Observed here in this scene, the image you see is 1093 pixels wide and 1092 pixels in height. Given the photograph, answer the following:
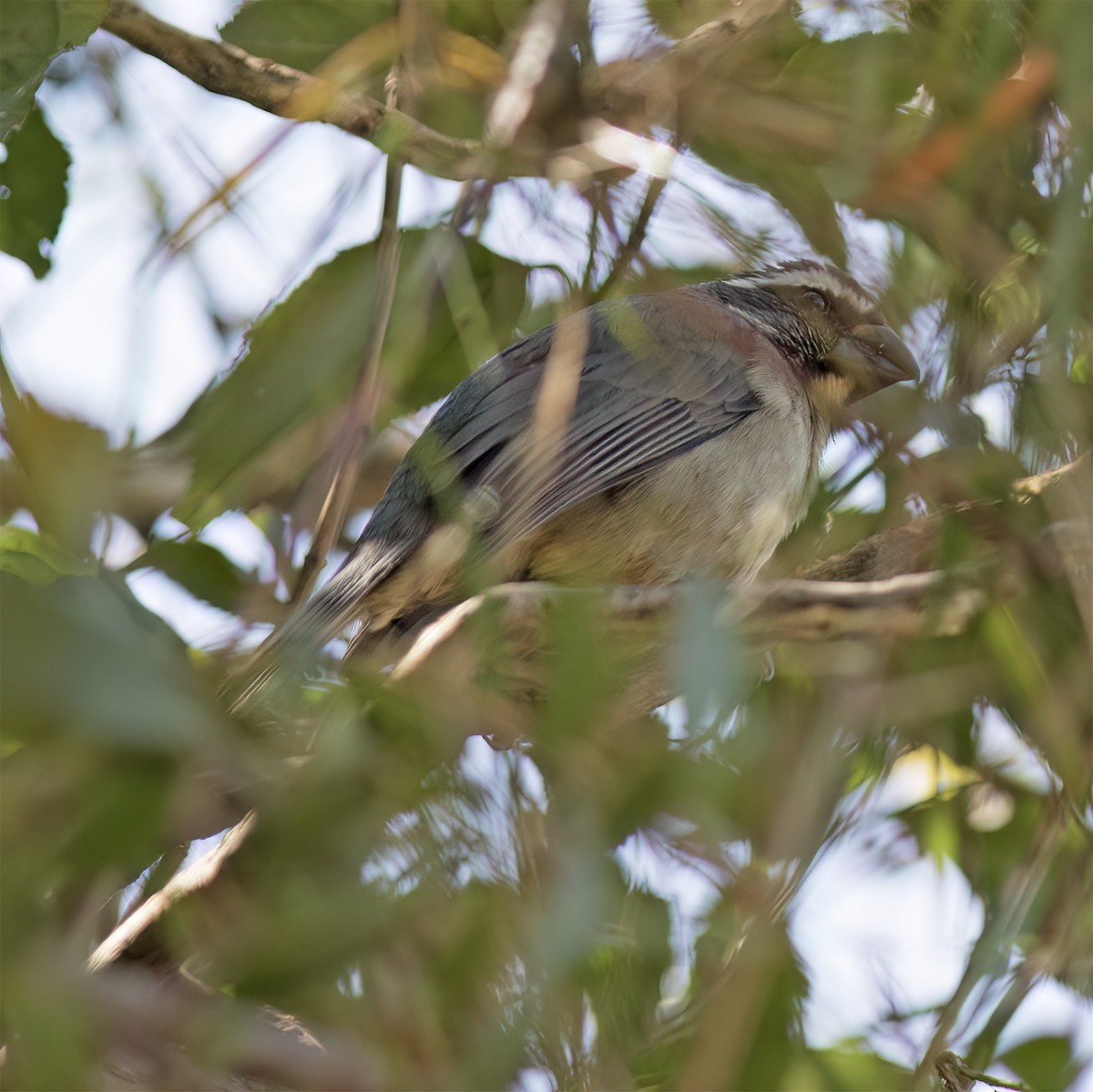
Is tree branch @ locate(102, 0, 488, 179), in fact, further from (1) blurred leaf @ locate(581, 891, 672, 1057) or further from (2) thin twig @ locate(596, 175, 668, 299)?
(1) blurred leaf @ locate(581, 891, 672, 1057)

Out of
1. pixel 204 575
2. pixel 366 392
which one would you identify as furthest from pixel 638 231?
pixel 204 575

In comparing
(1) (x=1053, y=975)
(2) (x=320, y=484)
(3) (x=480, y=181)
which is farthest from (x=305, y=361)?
(1) (x=1053, y=975)

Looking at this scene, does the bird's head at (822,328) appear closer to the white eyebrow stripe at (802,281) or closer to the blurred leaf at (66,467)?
the white eyebrow stripe at (802,281)

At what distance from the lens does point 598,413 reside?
144 inches

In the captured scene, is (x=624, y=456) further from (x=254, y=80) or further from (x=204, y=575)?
(x=254, y=80)

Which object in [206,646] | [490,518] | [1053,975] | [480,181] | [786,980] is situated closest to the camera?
[786,980]

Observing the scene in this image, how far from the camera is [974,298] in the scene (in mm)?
2674

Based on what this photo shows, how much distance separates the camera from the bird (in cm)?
315

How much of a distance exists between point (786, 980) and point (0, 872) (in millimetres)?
1174

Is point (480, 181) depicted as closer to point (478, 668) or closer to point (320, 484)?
point (320, 484)

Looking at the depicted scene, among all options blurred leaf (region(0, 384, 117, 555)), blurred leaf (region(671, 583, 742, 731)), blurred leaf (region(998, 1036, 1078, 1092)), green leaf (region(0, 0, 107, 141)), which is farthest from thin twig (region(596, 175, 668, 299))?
blurred leaf (region(998, 1036, 1078, 1092))

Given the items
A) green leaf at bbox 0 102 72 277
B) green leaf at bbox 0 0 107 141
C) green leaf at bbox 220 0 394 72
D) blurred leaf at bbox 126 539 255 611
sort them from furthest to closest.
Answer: green leaf at bbox 220 0 394 72 < blurred leaf at bbox 126 539 255 611 < green leaf at bbox 0 102 72 277 < green leaf at bbox 0 0 107 141

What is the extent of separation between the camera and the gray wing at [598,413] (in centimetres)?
329

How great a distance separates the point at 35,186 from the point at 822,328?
8.42ft
